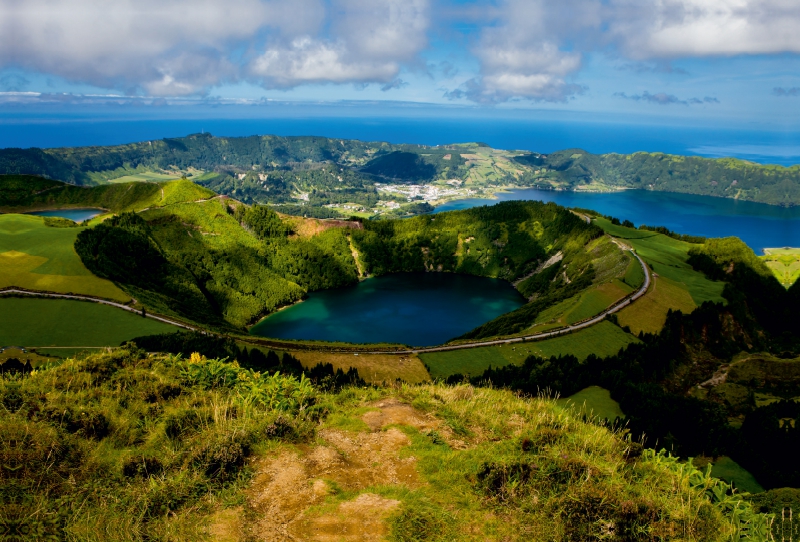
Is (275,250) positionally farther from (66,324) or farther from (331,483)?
(331,483)

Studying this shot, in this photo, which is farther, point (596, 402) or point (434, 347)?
point (434, 347)

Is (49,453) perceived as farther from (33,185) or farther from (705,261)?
(33,185)

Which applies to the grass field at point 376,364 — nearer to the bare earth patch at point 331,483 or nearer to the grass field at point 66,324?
the grass field at point 66,324

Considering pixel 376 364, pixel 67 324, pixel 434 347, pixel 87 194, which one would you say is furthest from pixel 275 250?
pixel 87 194

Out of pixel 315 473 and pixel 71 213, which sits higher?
pixel 315 473

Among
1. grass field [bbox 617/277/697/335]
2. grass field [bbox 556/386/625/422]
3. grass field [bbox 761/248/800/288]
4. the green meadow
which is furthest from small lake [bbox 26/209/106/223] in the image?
grass field [bbox 761/248/800/288]

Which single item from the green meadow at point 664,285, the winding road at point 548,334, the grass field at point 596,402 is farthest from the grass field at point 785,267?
the grass field at point 596,402
